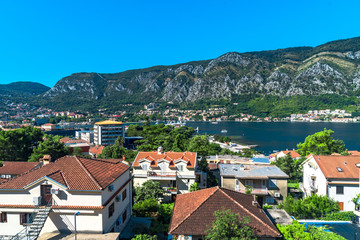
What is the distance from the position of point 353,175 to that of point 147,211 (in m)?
19.4

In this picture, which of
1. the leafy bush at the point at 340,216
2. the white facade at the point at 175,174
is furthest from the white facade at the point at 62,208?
the leafy bush at the point at 340,216

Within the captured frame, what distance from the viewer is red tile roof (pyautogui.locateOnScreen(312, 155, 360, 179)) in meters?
21.3

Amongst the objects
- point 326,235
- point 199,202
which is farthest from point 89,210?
point 326,235

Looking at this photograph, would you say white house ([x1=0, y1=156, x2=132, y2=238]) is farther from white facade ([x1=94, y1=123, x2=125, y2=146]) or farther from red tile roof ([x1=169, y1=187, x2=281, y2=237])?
white facade ([x1=94, y1=123, x2=125, y2=146])

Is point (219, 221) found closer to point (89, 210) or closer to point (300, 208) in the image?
point (89, 210)

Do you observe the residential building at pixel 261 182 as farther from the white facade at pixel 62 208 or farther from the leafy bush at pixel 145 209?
the white facade at pixel 62 208

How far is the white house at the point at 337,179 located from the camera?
68.5 feet

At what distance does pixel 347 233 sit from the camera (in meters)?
12.1

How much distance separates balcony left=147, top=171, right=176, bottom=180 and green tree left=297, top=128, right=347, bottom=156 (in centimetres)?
3290

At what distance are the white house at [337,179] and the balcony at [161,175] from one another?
14.9 metres

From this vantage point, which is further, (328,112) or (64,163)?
(328,112)

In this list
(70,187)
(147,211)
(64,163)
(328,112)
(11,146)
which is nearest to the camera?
(70,187)

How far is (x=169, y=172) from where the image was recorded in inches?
1005

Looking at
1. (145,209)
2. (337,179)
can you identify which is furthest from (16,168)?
(337,179)
